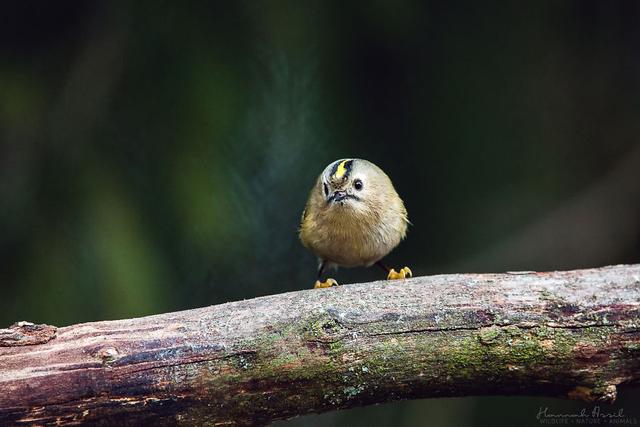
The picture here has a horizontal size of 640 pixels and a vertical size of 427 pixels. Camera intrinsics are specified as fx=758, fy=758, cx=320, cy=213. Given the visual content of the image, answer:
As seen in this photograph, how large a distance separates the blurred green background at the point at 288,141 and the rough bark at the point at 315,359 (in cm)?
143

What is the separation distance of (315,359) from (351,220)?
4.29ft

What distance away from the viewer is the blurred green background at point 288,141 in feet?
13.3

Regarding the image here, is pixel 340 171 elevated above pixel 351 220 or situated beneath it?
elevated above

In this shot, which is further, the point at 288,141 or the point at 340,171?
the point at 288,141

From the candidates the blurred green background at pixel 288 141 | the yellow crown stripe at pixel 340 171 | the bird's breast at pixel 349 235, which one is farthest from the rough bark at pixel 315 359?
the blurred green background at pixel 288 141

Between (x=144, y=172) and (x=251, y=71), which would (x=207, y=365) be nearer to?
(x=144, y=172)

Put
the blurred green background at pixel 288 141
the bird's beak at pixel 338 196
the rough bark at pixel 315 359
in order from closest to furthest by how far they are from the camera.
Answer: the rough bark at pixel 315 359 < the bird's beak at pixel 338 196 < the blurred green background at pixel 288 141

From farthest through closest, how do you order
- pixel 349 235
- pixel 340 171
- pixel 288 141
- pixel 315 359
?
pixel 288 141
pixel 340 171
pixel 349 235
pixel 315 359

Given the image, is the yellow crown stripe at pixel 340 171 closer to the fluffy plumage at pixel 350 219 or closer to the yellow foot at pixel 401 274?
the fluffy plumage at pixel 350 219

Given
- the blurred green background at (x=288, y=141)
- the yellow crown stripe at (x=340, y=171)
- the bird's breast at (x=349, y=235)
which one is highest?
the blurred green background at (x=288, y=141)

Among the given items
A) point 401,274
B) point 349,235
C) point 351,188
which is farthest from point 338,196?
point 401,274

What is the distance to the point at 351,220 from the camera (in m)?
3.82

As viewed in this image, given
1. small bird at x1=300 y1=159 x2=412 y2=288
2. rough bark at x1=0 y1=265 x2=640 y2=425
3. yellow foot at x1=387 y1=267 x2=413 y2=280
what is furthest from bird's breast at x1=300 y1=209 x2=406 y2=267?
rough bark at x1=0 y1=265 x2=640 y2=425

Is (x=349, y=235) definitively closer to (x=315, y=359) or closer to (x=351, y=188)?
(x=351, y=188)
